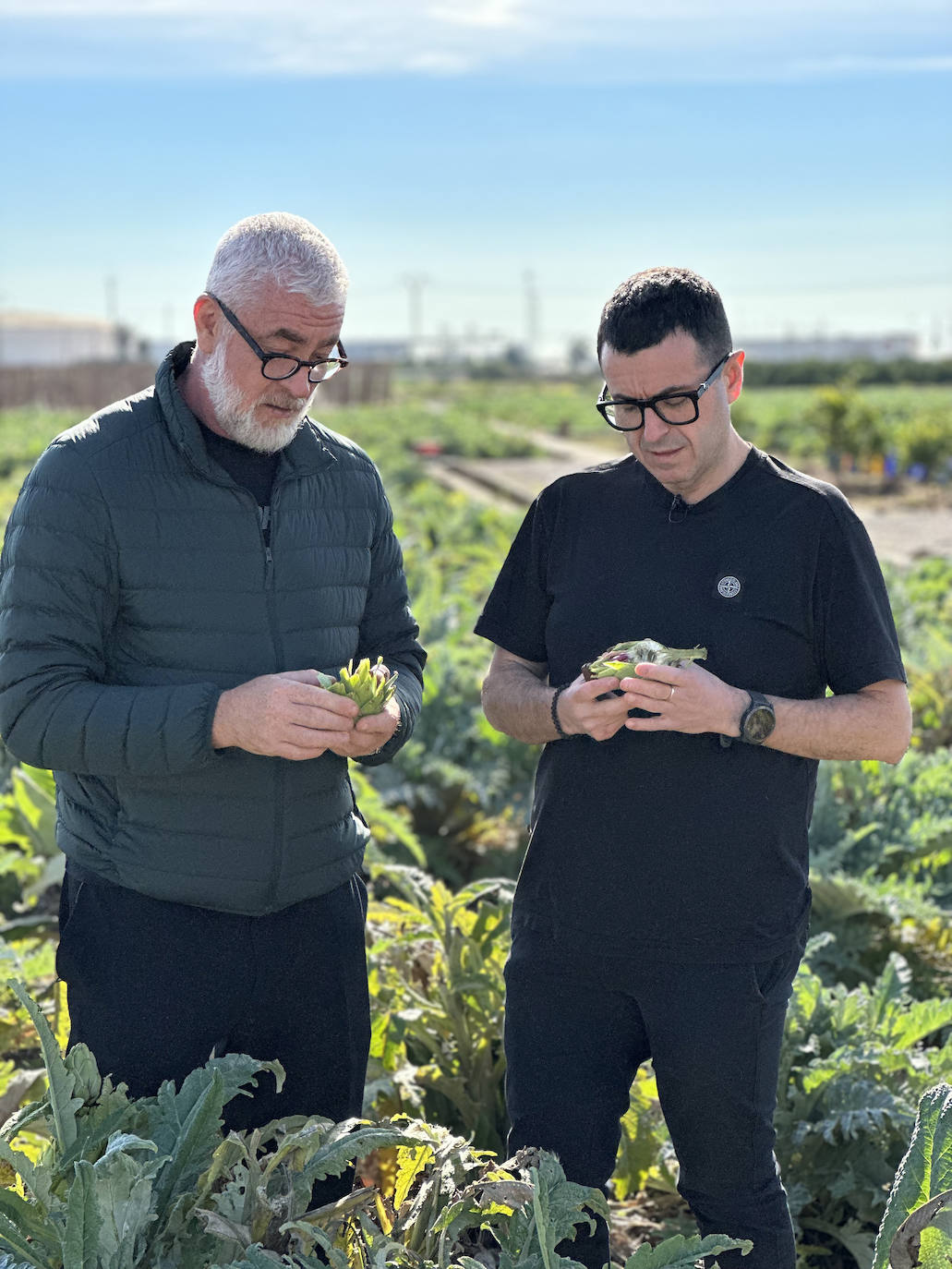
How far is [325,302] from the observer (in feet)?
7.95

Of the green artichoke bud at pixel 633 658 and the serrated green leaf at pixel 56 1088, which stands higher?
the green artichoke bud at pixel 633 658

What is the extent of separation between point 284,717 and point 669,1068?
2.95 ft

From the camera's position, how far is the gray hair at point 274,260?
7.77 ft

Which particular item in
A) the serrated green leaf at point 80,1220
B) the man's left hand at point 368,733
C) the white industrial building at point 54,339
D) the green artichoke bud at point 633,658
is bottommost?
the serrated green leaf at point 80,1220

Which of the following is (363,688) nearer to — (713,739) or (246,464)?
(246,464)

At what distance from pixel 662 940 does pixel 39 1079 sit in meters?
1.72

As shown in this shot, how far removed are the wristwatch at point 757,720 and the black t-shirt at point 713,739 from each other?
10 centimetres

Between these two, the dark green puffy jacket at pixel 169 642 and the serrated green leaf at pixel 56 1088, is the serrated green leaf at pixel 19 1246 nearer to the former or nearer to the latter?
the serrated green leaf at pixel 56 1088

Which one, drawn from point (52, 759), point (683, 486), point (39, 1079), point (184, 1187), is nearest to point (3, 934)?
point (39, 1079)

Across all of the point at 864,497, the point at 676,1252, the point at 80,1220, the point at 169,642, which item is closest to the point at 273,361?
the point at 169,642

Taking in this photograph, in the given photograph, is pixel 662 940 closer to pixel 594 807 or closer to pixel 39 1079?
pixel 594 807

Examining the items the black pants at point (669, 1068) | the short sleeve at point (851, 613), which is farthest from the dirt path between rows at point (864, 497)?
the black pants at point (669, 1068)

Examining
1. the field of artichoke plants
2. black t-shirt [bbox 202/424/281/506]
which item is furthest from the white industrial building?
black t-shirt [bbox 202/424/281/506]

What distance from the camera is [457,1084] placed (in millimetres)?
3336
